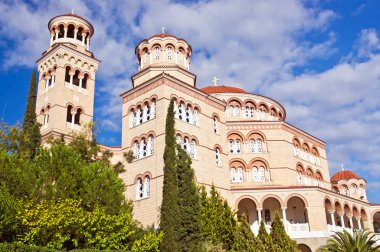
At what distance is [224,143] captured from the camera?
30828 mm

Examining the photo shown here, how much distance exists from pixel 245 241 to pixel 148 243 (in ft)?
14.7

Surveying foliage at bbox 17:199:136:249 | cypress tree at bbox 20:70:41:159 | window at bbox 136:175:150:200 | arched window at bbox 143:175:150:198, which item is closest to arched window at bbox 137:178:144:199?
window at bbox 136:175:150:200

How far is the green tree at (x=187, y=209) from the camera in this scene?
19016 mm

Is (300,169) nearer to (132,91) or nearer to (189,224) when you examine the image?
(132,91)

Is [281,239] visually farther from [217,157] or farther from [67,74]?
[67,74]

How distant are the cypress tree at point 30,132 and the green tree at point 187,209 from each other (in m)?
7.56

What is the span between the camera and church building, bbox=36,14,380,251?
90.2 feet

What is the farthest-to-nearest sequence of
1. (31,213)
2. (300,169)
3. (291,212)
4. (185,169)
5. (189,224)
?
1. (300,169)
2. (291,212)
3. (185,169)
4. (189,224)
5. (31,213)

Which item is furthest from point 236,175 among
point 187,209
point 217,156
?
point 187,209

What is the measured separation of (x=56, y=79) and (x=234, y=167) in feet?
51.3

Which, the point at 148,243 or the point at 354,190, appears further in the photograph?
the point at 354,190

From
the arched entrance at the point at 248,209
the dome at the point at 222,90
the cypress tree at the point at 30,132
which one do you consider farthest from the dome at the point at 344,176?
the cypress tree at the point at 30,132

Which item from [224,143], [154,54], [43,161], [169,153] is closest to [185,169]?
[169,153]

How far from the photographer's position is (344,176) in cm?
4819
